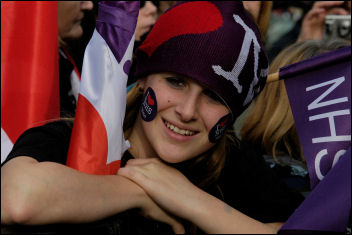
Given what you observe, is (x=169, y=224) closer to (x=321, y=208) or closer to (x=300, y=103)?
(x=321, y=208)

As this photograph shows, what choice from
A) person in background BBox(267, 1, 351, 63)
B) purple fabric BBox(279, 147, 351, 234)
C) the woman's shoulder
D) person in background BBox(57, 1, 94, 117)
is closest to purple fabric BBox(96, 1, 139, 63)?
the woman's shoulder

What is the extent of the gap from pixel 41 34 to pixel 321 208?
4.41 ft

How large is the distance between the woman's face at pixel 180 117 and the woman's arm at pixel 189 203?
14 centimetres

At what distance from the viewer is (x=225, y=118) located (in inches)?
71.1

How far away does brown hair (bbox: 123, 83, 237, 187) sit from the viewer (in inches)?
78.7

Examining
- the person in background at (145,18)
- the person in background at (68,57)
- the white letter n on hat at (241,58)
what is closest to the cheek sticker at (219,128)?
the white letter n on hat at (241,58)

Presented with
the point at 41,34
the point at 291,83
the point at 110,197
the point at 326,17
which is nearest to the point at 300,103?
the point at 291,83

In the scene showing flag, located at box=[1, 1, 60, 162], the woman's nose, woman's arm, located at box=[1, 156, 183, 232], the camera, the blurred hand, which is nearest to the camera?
woman's arm, located at box=[1, 156, 183, 232]

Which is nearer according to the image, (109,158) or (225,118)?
(109,158)

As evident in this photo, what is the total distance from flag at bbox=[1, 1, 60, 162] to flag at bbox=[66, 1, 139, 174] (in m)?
0.41

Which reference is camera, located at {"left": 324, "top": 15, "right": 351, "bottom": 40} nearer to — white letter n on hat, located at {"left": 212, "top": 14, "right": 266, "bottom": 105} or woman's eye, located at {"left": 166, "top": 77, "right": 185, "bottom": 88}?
white letter n on hat, located at {"left": 212, "top": 14, "right": 266, "bottom": 105}

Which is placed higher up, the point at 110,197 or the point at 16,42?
the point at 16,42

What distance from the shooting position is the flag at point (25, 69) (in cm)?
198

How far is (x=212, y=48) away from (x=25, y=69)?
0.80 m
